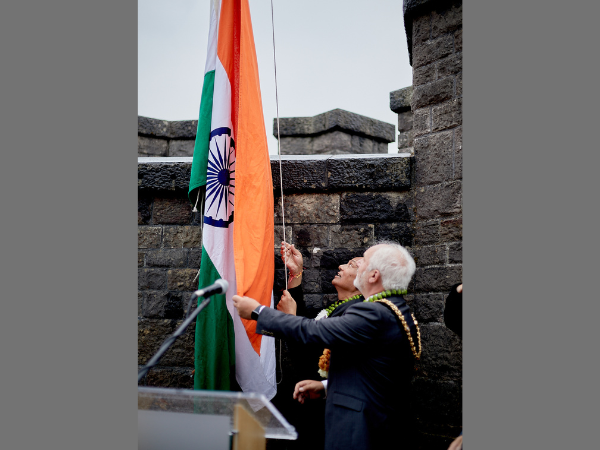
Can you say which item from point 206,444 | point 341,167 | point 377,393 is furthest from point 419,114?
point 206,444

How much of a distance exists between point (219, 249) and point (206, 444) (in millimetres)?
1529

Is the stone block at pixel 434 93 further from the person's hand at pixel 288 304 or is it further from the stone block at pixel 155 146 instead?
the stone block at pixel 155 146

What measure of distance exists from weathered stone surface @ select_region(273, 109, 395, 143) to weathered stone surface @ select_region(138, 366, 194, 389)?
3.93 metres

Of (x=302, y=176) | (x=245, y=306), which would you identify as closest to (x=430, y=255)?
(x=302, y=176)

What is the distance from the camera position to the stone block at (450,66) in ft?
12.2

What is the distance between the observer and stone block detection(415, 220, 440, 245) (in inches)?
145

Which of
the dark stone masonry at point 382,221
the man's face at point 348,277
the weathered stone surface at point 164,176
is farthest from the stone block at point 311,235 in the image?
the weathered stone surface at point 164,176

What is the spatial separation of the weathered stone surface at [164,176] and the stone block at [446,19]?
83.8 inches

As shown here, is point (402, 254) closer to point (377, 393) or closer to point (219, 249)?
point (377, 393)

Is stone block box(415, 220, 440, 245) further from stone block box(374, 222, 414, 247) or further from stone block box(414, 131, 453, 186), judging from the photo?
stone block box(414, 131, 453, 186)

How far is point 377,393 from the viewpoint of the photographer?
2.51m

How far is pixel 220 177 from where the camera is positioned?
3.31 m

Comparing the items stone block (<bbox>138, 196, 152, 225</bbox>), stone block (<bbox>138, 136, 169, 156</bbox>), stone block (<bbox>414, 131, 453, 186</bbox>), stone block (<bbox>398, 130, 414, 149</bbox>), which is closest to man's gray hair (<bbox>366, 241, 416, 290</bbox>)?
stone block (<bbox>414, 131, 453, 186</bbox>)

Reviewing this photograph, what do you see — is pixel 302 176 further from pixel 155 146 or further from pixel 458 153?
pixel 155 146
